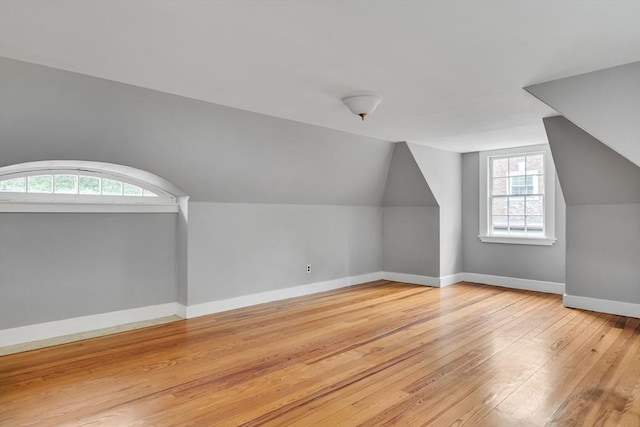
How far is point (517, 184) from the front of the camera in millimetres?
6395

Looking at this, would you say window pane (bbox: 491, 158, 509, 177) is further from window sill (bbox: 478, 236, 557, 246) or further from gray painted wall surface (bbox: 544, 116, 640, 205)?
gray painted wall surface (bbox: 544, 116, 640, 205)

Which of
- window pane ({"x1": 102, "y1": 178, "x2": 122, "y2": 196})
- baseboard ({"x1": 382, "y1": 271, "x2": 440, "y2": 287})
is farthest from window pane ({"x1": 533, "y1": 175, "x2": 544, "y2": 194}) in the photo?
window pane ({"x1": 102, "y1": 178, "x2": 122, "y2": 196})

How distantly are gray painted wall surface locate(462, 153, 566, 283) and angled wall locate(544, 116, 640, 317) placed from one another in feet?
3.15

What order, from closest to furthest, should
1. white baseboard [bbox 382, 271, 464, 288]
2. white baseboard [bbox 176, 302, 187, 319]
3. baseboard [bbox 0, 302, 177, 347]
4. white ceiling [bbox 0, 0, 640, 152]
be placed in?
white ceiling [bbox 0, 0, 640, 152] < baseboard [bbox 0, 302, 177, 347] < white baseboard [bbox 176, 302, 187, 319] < white baseboard [bbox 382, 271, 464, 288]

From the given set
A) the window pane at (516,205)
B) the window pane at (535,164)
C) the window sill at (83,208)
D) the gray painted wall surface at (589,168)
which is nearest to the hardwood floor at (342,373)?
the window sill at (83,208)

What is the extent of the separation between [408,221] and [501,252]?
5.21 feet

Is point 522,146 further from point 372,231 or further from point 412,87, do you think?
point 412,87

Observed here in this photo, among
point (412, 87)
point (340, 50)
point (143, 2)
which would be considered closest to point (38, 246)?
point (143, 2)

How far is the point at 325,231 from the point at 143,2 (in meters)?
4.47

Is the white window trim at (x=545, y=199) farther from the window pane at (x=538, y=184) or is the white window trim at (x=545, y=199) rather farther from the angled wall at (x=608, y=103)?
the angled wall at (x=608, y=103)

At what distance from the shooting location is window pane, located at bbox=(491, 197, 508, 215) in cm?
658

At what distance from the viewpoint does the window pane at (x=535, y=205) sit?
6.13 meters

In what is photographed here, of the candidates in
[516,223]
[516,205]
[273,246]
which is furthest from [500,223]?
[273,246]

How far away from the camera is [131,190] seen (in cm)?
449
